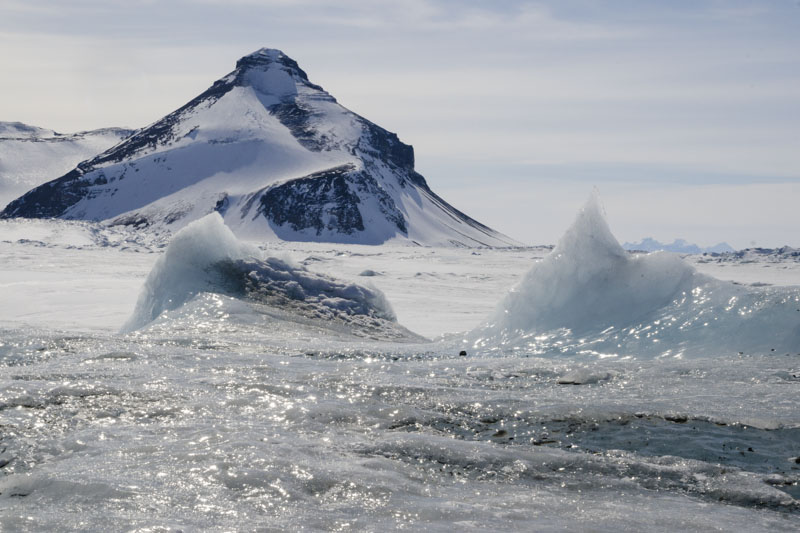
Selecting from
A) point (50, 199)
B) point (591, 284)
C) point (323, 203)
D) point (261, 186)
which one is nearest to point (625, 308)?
point (591, 284)

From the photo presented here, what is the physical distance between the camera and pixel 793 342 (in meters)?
9.57

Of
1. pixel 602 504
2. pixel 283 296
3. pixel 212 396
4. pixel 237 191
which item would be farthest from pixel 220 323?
pixel 237 191

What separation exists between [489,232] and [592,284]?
168 metres

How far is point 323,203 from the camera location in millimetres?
153750

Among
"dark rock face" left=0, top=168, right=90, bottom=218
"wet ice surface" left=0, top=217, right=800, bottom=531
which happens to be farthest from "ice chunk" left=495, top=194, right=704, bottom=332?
"dark rock face" left=0, top=168, right=90, bottom=218

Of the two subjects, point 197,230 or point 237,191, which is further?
point 237,191

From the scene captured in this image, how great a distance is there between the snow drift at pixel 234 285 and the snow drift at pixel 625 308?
12.8 ft

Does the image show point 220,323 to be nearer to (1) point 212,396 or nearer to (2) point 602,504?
(1) point 212,396

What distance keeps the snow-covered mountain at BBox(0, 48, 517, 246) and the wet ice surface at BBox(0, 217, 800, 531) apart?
132754mm

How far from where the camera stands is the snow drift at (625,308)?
9898 millimetres

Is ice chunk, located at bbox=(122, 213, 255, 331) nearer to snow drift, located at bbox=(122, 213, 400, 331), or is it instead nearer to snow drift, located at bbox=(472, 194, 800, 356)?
snow drift, located at bbox=(122, 213, 400, 331)

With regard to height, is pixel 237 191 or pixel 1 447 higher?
pixel 237 191

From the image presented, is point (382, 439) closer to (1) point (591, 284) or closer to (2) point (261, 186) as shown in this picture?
(1) point (591, 284)

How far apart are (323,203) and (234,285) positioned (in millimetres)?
140257
